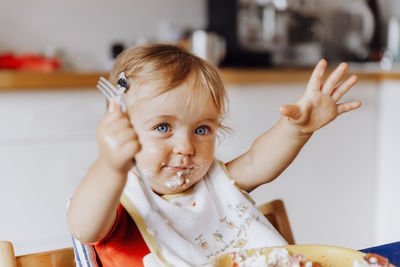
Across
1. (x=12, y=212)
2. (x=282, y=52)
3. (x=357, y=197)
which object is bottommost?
(x=357, y=197)

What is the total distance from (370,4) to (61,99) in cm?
191

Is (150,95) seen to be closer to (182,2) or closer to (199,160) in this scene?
(199,160)

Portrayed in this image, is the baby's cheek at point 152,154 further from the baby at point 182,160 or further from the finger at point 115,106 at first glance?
the finger at point 115,106

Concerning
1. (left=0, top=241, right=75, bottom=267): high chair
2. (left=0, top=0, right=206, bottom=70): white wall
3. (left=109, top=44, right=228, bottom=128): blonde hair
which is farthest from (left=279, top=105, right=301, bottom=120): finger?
(left=0, top=0, right=206, bottom=70): white wall

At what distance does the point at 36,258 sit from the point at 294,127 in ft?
1.42

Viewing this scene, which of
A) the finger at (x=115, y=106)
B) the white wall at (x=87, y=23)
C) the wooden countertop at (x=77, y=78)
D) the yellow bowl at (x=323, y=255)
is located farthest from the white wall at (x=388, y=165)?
the finger at (x=115, y=106)

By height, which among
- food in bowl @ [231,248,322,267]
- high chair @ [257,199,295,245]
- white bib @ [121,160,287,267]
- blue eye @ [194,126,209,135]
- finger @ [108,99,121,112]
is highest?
finger @ [108,99,121,112]

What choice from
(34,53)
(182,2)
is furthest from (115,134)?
(182,2)

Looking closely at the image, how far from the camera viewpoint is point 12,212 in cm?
162

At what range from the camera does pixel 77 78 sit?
1628 millimetres

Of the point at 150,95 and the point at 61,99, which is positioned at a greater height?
the point at 150,95

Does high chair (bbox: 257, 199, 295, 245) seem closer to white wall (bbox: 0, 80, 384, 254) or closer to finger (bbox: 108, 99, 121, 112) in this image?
finger (bbox: 108, 99, 121, 112)

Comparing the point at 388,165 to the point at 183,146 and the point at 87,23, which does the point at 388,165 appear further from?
the point at 183,146

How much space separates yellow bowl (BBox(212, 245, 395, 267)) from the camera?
22.8 inches
